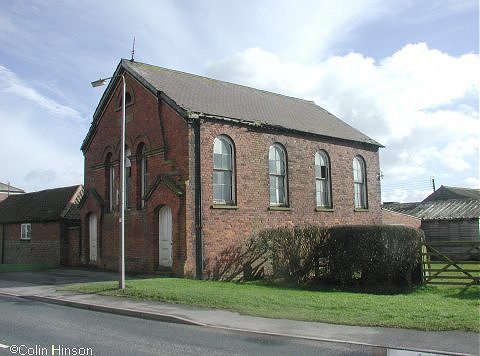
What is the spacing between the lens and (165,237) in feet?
64.8

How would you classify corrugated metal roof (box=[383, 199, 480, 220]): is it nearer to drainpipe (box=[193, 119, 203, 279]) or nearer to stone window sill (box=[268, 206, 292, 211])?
stone window sill (box=[268, 206, 292, 211])

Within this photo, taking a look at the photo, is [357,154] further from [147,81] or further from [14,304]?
[14,304]

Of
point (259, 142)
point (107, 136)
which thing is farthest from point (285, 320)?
point (107, 136)

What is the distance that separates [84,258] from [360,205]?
13862 mm

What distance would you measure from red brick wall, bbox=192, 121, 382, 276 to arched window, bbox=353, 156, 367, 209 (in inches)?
13.8

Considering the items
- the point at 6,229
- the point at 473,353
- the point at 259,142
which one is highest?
the point at 259,142

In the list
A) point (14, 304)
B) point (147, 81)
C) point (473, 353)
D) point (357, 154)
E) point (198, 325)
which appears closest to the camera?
point (473, 353)

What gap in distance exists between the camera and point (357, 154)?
26.1 meters

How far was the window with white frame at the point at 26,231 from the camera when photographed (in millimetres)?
29275

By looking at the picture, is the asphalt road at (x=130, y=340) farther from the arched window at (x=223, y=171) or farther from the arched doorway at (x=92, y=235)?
A: the arched doorway at (x=92, y=235)

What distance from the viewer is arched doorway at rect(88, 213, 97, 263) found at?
78.8 ft

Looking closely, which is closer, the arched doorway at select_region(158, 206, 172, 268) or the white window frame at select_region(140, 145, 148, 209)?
the arched doorway at select_region(158, 206, 172, 268)

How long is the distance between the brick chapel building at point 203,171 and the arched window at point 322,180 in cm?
5

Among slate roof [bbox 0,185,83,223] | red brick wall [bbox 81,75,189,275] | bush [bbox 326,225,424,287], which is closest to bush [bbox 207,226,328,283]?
bush [bbox 326,225,424,287]
